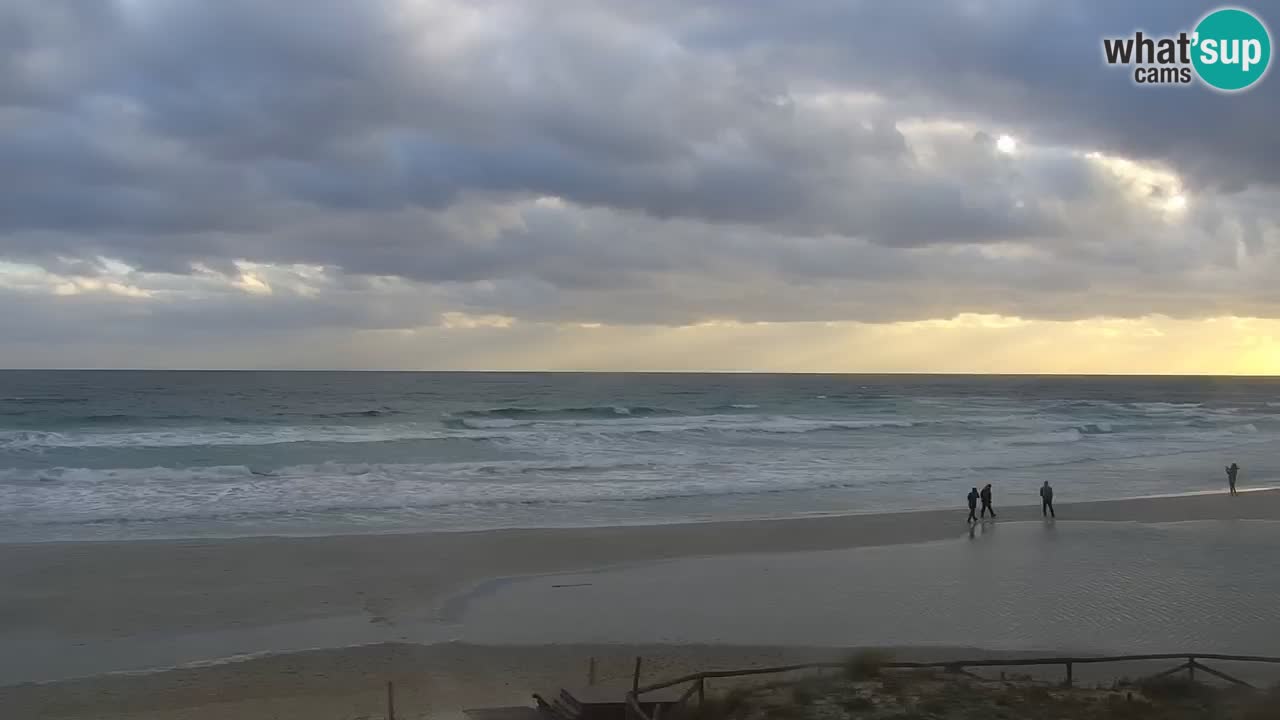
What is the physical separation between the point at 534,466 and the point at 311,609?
1920 cm

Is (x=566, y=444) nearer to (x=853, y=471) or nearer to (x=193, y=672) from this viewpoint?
(x=853, y=471)

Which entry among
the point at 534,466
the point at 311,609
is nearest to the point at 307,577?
the point at 311,609

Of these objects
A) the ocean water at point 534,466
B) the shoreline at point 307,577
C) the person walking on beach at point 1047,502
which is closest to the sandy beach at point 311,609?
the shoreline at point 307,577

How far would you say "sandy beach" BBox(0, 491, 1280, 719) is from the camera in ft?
36.6

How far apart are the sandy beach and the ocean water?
2.18 metres

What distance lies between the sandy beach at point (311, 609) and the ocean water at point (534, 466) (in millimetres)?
2180

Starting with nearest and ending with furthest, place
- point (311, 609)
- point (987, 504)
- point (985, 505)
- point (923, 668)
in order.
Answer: point (923, 668), point (311, 609), point (987, 504), point (985, 505)

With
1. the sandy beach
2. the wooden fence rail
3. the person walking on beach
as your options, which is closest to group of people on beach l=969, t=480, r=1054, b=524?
the person walking on beach

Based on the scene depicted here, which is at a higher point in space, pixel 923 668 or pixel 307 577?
pixel 923 668

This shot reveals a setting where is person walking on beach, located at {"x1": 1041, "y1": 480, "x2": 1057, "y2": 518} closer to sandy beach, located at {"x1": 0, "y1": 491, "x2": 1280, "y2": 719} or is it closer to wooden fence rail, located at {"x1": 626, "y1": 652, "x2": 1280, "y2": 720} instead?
sandy beach, located at {"x1": 0, "y1": 491, "x2": 1280, "y2": 719}

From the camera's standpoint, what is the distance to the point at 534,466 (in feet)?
111

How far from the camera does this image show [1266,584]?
15852 millimetres

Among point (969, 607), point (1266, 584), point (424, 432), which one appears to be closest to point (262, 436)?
point (424, 432)

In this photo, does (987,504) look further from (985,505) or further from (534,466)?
(534,466)
